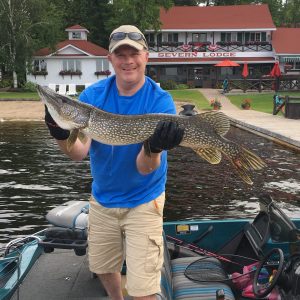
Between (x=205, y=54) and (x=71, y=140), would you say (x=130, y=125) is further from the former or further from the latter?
(x=205, y=54)

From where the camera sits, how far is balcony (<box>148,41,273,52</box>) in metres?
60.3

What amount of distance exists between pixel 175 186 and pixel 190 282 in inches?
330

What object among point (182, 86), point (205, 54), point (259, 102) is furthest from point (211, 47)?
point (259, 102)

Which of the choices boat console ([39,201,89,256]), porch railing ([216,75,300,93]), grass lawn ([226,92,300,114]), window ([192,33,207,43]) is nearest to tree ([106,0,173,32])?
window ([192,33,207,43])

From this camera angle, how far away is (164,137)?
12.2 feet

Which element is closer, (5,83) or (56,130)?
(56,130)

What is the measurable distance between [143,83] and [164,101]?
24 centimetres

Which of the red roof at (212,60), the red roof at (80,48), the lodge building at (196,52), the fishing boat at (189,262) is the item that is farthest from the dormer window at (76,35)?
the fishing boat at (189,262)

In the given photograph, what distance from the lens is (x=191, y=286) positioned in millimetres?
5527

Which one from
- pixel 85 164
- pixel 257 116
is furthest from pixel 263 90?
pixel 85 164

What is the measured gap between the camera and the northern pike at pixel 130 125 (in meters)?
3.96

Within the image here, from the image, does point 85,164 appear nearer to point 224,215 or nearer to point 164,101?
point 224,215

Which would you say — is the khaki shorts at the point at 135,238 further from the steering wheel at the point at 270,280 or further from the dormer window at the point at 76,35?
the dormer window at the point at 76,35

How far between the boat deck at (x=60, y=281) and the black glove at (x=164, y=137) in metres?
2.36
